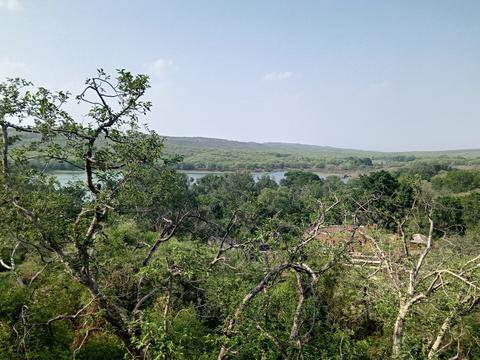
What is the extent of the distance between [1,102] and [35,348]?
523 centimetres

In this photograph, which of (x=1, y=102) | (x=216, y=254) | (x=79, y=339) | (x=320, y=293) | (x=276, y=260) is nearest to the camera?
(x=1, y=102)

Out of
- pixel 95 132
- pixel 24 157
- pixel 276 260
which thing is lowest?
pixel 276 260

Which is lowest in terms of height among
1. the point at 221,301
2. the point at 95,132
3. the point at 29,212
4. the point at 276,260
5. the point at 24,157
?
the point at 221,301

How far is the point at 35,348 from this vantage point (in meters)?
8.34

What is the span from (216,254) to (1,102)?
150 inches

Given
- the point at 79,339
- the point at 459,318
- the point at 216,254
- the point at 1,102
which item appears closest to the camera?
the point at 1,102

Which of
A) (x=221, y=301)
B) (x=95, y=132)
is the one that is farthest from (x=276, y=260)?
(x=95, y=132)

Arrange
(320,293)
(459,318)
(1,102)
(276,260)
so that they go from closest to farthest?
(1,102)
(276,260)
(459,318)
(320,293)

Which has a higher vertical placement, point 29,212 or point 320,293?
point 29,212

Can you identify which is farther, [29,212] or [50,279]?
[50,279]

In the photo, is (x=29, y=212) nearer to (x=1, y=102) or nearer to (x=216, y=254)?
(x=1, y=102)

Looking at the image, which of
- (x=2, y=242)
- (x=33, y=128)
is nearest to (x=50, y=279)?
(x=2, y=242)

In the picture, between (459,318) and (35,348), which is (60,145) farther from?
(459,318)

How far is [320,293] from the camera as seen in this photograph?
13195 mm
